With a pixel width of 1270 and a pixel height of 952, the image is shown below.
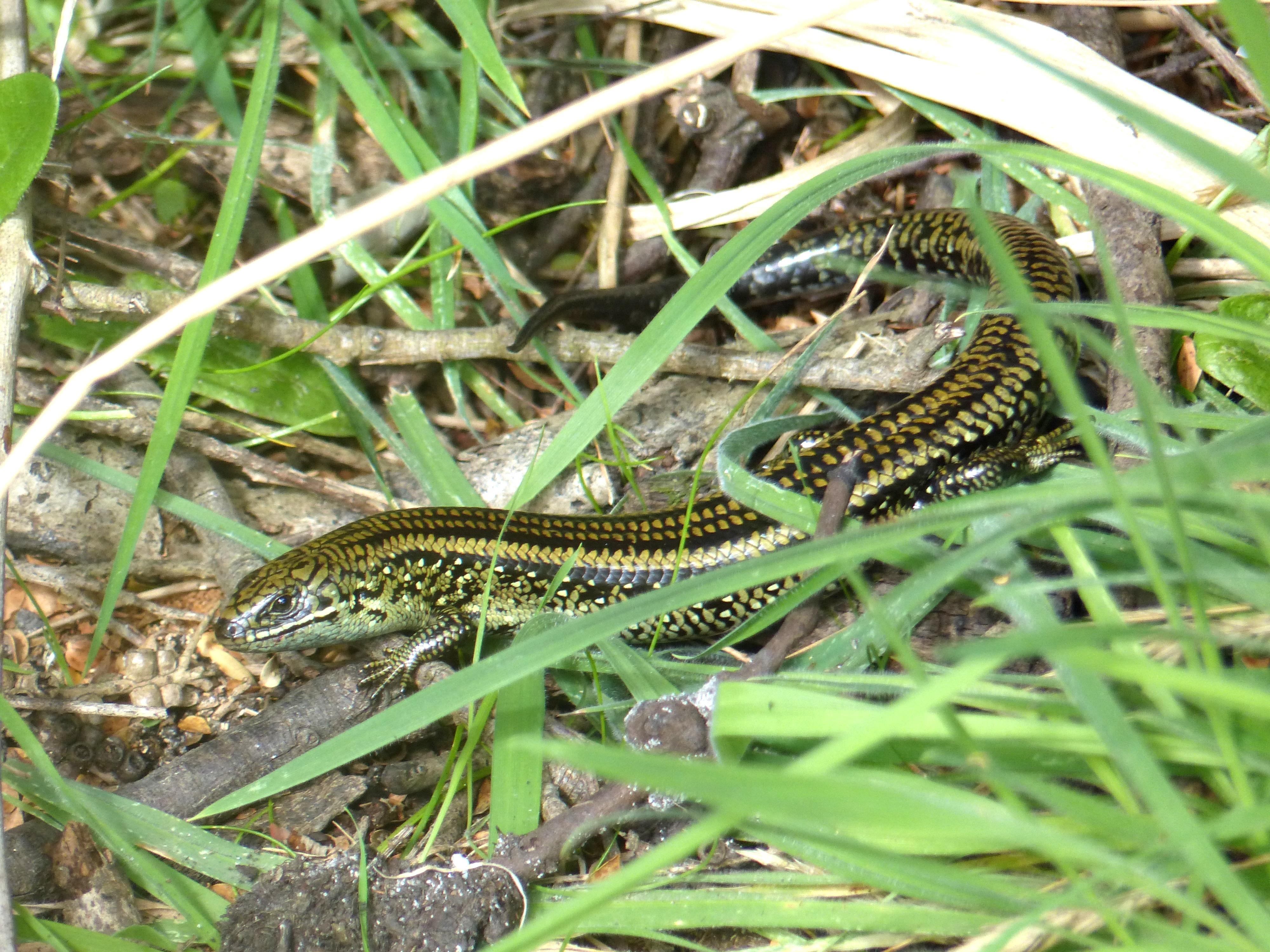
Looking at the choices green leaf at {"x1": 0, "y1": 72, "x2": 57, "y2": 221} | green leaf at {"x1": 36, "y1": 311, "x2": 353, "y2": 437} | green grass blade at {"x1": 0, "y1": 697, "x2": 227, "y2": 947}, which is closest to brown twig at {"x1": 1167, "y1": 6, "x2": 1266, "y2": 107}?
green leaf at {"x1": 36, "y1": 311, "x2": 353, "y2": 437}

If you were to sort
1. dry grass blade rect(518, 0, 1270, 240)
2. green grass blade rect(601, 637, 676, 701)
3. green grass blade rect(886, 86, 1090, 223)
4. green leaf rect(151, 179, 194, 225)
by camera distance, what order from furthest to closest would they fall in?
green leaf rect(151, 179, 194, 225)
green grass blade rect(886, 86, 1090, 223)
dry grass blade rect(518, 0, 1270, 240)
green grass blade rect(601, 637, 676, 701)

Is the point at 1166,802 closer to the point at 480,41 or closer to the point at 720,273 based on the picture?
the point at 720,273

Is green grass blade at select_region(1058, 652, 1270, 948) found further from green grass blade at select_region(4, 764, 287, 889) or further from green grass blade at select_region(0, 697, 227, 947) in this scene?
green grass blade at select_region(0, 697, 227, 947)

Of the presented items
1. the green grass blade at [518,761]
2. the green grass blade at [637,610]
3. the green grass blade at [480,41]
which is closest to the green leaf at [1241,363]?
the green grass blade at [637,610]

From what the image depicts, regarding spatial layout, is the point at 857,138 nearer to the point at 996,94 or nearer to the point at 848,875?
the point at 996,94

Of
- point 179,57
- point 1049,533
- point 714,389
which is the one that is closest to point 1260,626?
point 1049,533
